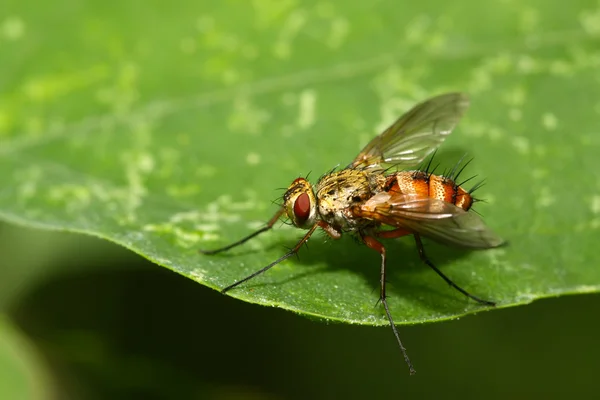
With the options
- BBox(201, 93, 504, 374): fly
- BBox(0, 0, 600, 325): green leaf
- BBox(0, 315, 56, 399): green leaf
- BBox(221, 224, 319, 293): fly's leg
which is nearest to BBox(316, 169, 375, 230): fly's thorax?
BBox(201, 93, 504, 374): fly

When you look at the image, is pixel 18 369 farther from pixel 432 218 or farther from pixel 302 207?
pixel 432 218

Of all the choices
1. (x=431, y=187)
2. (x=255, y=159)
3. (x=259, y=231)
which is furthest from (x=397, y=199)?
(x=255, y=159)

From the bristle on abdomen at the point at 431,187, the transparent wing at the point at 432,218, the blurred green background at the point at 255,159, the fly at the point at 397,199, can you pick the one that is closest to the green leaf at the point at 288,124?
the blurred green background at the point at 255,159

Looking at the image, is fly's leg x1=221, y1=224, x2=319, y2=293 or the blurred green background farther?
the blurred green background

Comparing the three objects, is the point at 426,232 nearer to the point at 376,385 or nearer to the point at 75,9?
the point at 376,385

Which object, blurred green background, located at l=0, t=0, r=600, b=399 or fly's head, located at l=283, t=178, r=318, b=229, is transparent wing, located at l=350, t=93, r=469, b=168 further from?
fly's head, located at l=283, t=178, r=318, b=229

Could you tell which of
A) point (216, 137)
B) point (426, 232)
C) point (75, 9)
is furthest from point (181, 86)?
point (426, 232)
